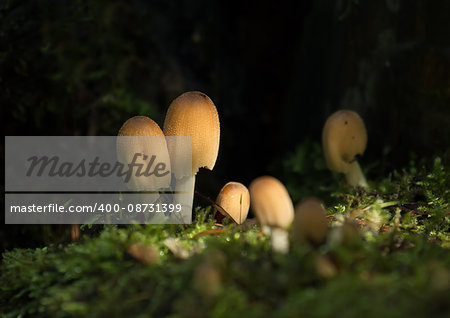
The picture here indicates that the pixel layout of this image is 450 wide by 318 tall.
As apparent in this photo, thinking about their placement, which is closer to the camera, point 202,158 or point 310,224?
point 310,224

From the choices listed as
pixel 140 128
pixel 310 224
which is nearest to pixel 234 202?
pixel 140 128

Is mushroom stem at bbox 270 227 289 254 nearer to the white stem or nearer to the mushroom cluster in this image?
the mushroom cluster

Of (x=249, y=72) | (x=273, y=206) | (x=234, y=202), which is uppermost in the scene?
(x=249, y=72)

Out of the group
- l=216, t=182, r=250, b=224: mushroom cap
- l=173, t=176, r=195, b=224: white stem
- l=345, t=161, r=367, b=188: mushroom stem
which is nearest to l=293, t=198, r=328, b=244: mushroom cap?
l=216, t=182, r=250, b=224: mushroom cap

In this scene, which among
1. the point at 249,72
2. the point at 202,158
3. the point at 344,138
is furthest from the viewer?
the point at 249,72

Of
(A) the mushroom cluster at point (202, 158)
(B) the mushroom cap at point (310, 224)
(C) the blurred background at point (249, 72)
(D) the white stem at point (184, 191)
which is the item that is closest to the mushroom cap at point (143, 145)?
(A) the mushroom cluster at point (202, 158)

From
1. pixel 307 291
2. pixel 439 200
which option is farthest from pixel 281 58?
pixel 307 291

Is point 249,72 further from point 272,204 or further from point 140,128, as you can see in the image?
point 272,204

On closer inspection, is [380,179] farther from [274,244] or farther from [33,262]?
[33,262]
